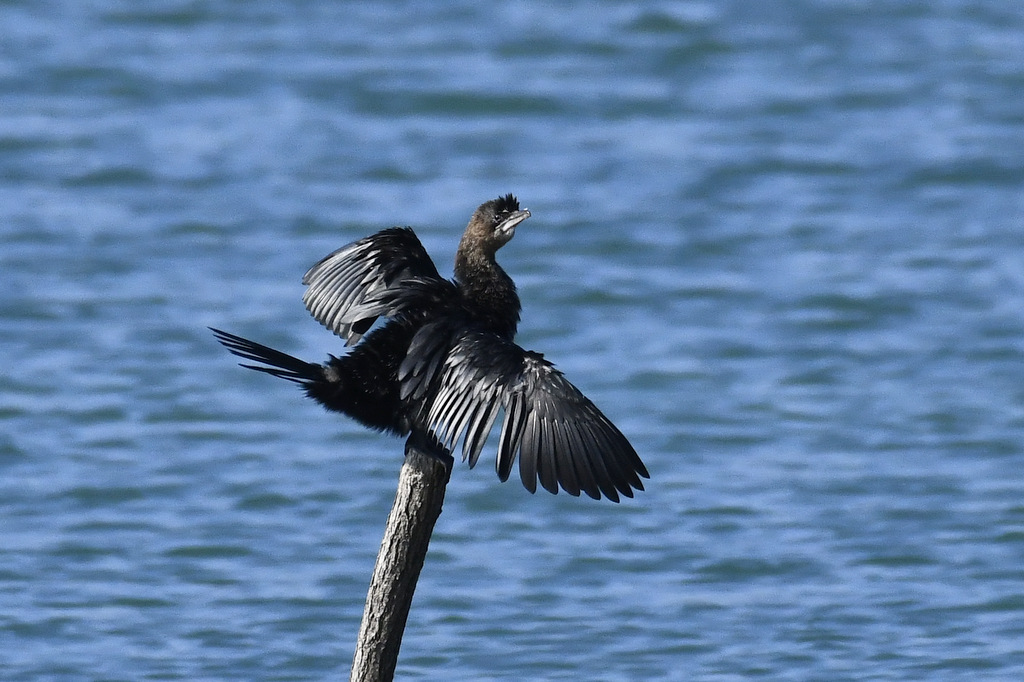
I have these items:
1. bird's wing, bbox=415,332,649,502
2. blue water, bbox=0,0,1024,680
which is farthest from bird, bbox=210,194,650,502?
blue water, bbox=0,0,1024,680

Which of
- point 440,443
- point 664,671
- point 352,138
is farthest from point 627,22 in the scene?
point 440,443

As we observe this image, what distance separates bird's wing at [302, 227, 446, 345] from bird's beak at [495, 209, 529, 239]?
26 centimetres

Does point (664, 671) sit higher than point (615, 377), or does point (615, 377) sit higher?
point (615, 377)

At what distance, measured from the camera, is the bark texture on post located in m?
5.18

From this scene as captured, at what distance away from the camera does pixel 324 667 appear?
334 inches

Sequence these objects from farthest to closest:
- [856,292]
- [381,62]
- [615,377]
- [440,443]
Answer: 1. [381,62]
2. [856,292]
3. [615,377]
4. [440,443]

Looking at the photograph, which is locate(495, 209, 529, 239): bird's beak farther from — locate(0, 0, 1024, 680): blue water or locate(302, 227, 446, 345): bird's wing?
locate(0, 0, 1024, 680): blue water

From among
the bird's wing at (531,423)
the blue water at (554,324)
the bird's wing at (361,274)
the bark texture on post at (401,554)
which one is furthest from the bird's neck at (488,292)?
the blue water at (554,324)

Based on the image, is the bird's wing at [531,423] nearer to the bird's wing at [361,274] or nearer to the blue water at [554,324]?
the bird's wing at [361,274]

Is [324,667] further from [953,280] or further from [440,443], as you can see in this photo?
[953,280]

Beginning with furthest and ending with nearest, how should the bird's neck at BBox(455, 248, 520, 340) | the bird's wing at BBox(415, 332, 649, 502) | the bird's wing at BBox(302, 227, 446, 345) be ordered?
the bird's wing at BBox(302, 227, 446, 345) < the bird's neck at BBox(455, 248, 520, 340) < the bird's wing at BBox(415, 332, 649, 502)

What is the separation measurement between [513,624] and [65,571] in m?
2.52

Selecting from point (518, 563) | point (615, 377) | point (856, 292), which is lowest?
point (518, 563)

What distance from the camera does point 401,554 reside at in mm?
5297
